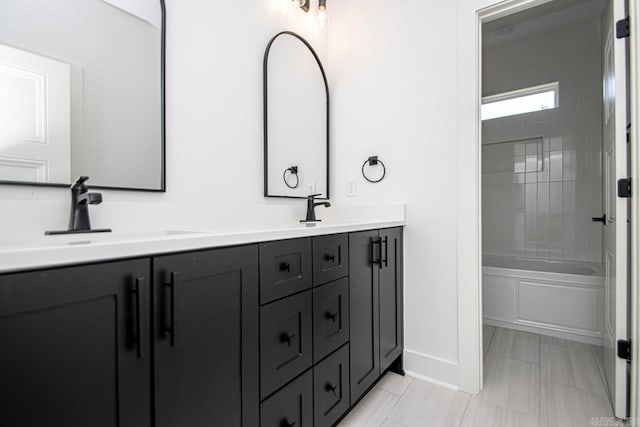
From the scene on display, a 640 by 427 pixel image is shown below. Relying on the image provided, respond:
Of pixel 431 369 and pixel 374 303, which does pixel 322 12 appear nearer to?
pixel 374 303

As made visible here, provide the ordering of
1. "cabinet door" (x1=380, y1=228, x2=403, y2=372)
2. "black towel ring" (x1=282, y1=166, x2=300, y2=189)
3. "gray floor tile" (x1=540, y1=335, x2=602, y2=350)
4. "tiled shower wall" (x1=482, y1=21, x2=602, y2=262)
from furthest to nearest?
"tiled shower wall" (x1=482, y1=21, x2=602, y2=262)
"gray floor tile" (x1=540, y1=335, x2=602, y2=350)
"black towel ring" (x1=282, y1=166, x2=300, y2=189)
"cabinet door" (x1=380, y1=228, x2=403, y2=372)

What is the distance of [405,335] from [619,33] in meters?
1.89

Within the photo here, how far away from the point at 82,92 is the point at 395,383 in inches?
80.6

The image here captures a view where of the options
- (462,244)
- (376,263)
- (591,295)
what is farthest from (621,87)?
(591,295)

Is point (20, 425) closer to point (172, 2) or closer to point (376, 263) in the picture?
point (376, 263)

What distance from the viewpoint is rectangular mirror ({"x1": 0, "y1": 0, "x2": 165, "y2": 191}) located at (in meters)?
0.92

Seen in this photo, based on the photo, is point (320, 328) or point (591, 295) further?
point (591, 295)

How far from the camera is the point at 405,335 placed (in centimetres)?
190

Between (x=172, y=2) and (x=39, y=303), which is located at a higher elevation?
(x=172, y=2)

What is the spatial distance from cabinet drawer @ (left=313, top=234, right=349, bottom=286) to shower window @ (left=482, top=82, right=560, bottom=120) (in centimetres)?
318

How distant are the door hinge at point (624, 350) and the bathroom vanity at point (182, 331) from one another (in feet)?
4.12

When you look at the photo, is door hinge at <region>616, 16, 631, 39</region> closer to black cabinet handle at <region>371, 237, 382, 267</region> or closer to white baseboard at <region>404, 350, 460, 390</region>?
black cabinet handle at <region>371, 237, 382, 267</region>

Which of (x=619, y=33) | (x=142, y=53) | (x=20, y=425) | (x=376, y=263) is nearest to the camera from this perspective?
(x=20, y=425)

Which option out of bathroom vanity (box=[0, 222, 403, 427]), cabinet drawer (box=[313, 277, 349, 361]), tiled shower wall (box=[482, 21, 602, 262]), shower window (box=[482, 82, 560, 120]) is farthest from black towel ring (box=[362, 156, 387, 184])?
shower window (box=[482, 82, 560, 120])
